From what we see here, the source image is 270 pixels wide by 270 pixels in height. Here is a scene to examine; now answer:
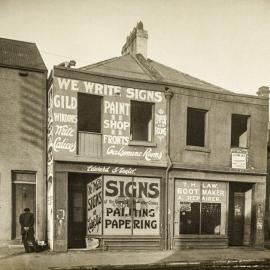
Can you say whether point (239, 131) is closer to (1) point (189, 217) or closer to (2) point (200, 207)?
(2) point (200, 207)

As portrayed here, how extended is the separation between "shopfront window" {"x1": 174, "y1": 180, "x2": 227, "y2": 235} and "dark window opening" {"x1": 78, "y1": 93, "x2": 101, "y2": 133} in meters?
4.19

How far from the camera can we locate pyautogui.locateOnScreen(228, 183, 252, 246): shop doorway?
662 inches

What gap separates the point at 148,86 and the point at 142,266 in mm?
7263

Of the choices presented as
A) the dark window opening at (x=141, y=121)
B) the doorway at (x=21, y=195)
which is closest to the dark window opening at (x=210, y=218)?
the dark window opening at (x=141, y=121)

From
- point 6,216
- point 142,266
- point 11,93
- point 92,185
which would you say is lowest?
point 142,266

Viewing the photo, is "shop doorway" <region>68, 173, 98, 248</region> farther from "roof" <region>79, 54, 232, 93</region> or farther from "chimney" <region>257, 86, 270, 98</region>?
"chimney" <region>257, 86, 270, 98</region>

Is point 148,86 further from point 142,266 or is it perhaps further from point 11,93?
point 142,266

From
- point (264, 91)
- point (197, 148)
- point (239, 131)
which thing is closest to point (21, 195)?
point (197, 148)

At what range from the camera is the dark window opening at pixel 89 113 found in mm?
14359

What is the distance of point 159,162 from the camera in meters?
15.0

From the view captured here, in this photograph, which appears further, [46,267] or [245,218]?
[245,218]

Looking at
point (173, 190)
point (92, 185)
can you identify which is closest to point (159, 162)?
point (173, 190)

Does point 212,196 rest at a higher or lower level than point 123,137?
lower

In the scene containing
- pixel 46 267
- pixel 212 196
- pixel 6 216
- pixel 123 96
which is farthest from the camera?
pixel 212 196
